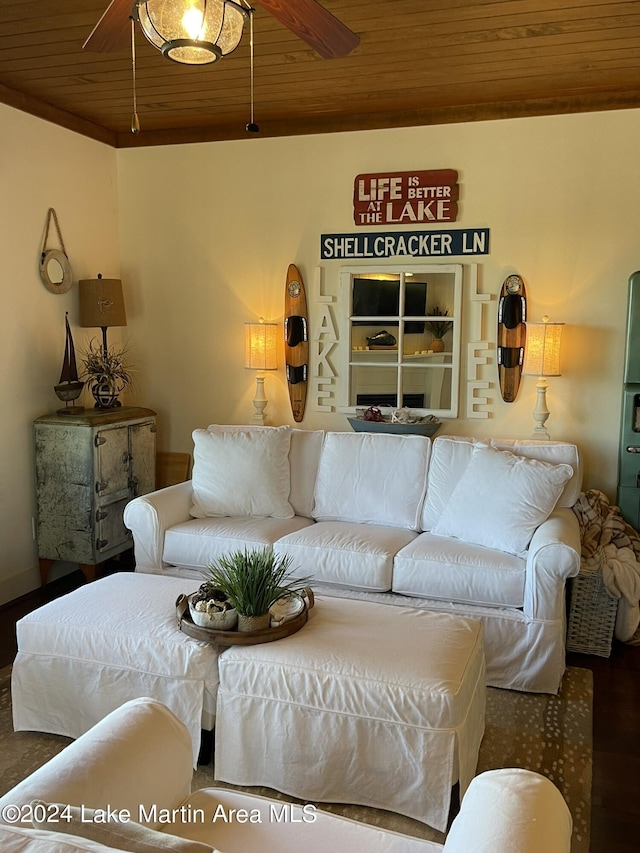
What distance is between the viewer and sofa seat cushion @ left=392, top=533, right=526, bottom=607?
3037mm

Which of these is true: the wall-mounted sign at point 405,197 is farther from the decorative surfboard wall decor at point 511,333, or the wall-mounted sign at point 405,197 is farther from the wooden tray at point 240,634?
the wooden tray at point 240,634

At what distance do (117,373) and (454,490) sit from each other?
218 cm

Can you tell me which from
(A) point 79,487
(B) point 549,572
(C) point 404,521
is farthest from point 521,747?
(A) point 79,487

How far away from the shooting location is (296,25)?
199cm

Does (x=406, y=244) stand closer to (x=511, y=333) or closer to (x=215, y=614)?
(x=511, y=333)

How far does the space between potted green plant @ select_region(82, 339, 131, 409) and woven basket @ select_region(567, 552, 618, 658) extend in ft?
9.00

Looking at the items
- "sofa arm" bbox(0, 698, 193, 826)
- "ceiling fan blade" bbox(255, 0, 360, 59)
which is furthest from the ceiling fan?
"sofa arm" bbox(0, 698, 193, 826)

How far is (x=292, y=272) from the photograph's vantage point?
4391mm

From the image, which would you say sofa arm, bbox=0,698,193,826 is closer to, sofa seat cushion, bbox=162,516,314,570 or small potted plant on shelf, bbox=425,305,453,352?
sofa seat cushion, bbox=162,516,314,570

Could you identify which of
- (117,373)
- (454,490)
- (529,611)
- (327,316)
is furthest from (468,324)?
(117,373)

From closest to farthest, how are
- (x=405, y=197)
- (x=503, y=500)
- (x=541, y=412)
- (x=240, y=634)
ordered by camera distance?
(x=240, y=634), (x=503, y=500), (x=541, y=412), (x=405, y=197)

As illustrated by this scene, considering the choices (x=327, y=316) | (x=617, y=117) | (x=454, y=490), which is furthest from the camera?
(x=327, y=316)

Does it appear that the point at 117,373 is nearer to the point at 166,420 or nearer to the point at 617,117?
the point at 166,420

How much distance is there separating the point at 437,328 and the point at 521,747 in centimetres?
233
